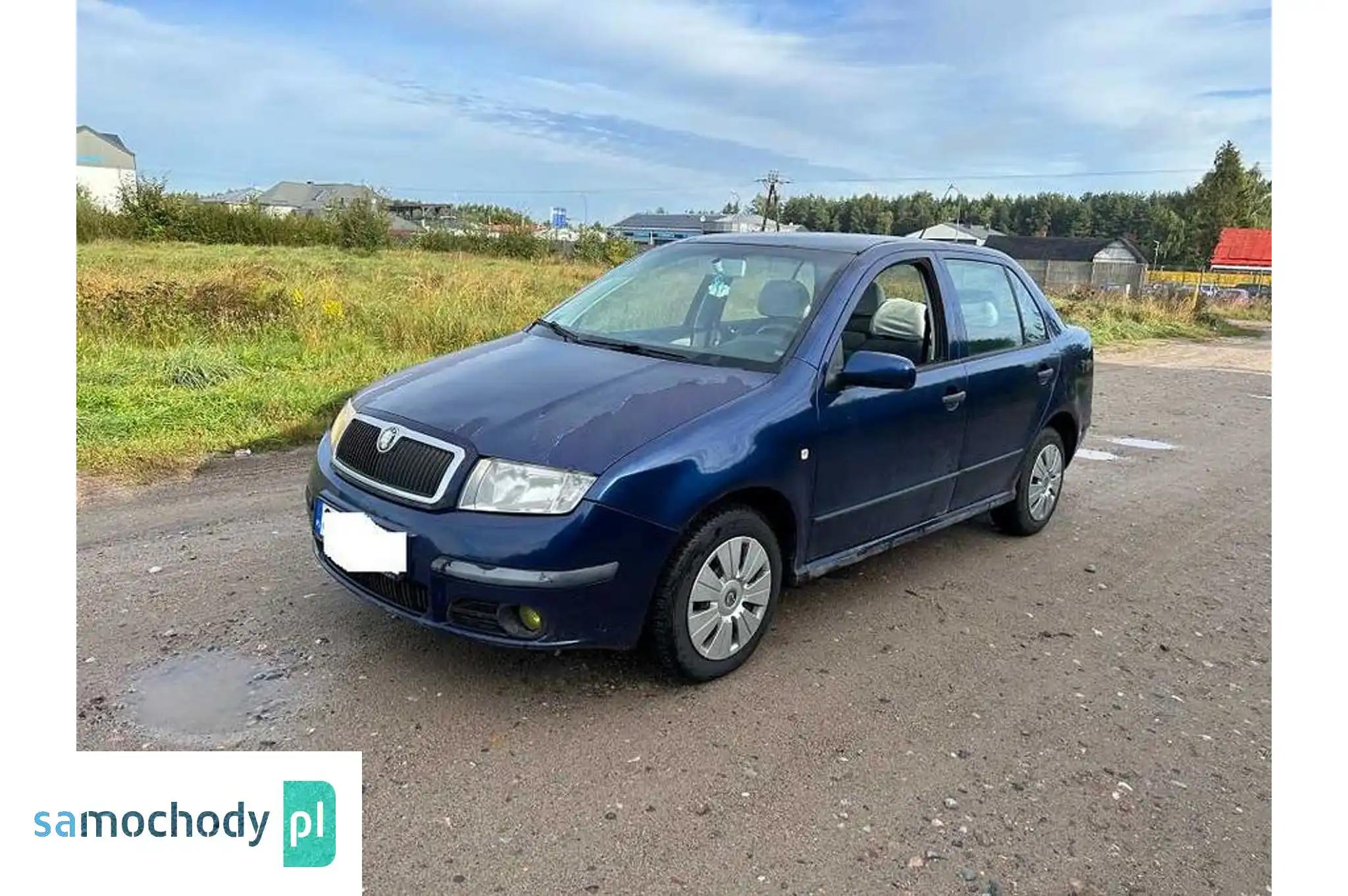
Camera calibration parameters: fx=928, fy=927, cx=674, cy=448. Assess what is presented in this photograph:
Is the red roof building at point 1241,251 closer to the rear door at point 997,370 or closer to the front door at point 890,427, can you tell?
the rear door at point 997,370

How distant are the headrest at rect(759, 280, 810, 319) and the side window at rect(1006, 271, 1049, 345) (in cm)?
177

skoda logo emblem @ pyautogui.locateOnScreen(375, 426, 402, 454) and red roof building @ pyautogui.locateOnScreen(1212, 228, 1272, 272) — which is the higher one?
red roof building @ pyautogui.locateOnScreen(1212, 228, 1272, 272)

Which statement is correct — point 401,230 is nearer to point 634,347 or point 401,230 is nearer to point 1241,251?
point 634,347

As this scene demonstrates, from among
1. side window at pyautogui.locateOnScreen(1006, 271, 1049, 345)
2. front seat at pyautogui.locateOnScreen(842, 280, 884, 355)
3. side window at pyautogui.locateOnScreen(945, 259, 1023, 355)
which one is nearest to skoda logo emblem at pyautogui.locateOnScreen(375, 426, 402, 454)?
front seat at pyautogui.locateOnScreen(842, 280, 884, 355)

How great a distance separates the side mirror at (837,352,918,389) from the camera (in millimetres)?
3789

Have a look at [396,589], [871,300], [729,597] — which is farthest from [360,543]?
[871,300]

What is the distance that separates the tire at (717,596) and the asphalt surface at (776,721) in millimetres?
141

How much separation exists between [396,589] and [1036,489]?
3.83 m

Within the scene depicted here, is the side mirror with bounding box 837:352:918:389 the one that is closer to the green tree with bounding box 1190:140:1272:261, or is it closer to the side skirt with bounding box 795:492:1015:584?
the side skirt with bounding box 795:492:1015:584

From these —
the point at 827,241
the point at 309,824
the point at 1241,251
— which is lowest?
the point at 309,824

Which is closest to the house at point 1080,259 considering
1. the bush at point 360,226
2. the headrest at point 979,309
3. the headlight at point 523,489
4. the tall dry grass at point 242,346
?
the bush at point 360,226

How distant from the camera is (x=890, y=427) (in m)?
4.10

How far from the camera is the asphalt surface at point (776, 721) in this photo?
2.64 meters

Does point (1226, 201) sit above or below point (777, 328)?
above
